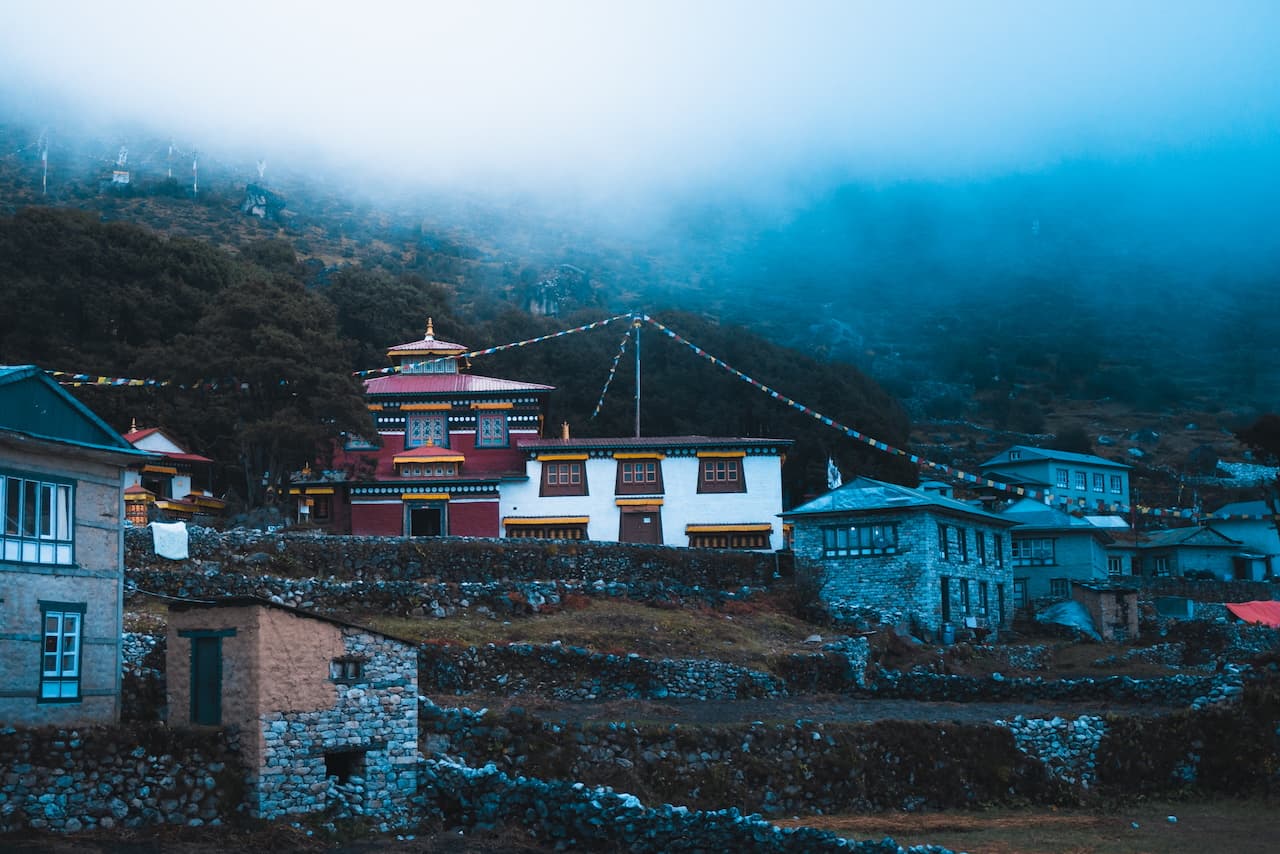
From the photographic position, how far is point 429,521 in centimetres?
5681

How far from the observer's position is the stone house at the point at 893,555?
147ft

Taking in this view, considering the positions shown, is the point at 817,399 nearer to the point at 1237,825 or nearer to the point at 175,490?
the point at 175,490

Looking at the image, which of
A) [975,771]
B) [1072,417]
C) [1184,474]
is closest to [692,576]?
[975,771]

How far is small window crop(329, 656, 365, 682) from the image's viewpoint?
76.3ft

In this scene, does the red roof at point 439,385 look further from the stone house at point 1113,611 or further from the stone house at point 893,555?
the stone house at point 1113,611

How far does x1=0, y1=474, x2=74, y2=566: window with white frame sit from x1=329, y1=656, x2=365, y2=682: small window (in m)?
6.06

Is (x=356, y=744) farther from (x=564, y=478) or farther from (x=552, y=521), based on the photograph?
(x=564, y=478)

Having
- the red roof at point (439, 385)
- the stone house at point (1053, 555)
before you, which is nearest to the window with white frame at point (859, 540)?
the stone house at point (1053, 555)

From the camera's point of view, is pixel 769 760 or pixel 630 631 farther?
pixel 630 631

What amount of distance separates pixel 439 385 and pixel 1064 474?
49.4 m

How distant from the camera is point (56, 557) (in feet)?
80.0

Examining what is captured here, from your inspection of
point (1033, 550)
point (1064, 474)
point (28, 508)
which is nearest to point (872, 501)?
point (1033, 550)

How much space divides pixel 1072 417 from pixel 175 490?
10496 centimetres

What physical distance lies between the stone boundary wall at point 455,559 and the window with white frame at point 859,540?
226 cm
